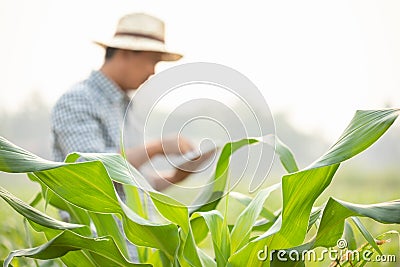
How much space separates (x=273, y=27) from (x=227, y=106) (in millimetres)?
2233

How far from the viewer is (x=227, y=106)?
0.52 meters

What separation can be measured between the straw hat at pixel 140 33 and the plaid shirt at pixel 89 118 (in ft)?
0.29

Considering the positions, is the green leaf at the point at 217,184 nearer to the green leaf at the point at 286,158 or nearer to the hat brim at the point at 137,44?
the green leaf at the point at 286,158

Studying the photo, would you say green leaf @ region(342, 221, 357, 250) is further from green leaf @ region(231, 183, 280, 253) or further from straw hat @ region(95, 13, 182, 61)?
straw hat @ region(95, 13, 182, 61)

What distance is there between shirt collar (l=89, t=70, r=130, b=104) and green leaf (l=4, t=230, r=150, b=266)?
883mm

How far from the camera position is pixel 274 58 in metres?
2.63

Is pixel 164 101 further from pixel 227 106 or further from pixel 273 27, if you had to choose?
pixel 273 27

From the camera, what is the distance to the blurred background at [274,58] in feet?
7.66

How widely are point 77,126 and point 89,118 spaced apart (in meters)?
0.05

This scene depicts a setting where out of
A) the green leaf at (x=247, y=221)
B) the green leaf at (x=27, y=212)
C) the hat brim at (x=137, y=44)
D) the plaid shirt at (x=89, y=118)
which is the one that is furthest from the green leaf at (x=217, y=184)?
the hat brim at (x=137, y=44)

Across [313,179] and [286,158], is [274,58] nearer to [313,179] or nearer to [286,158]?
[286,158]

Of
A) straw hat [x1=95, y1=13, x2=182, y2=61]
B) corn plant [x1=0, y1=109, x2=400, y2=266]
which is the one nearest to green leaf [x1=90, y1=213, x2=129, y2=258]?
corn plant [x1=0, y1=109, x2=400, y2=266]

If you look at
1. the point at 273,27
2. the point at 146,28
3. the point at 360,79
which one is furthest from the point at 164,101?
the point at 273,27

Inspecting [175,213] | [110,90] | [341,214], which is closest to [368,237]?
[341,214]
